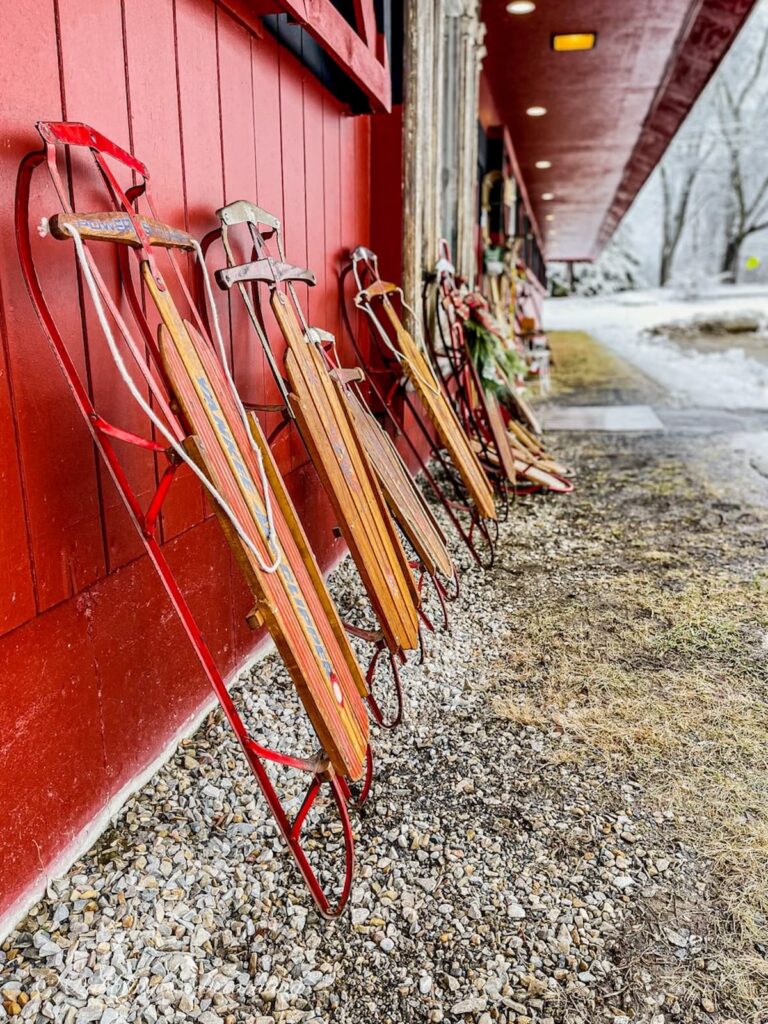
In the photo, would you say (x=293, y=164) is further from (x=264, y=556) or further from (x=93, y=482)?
(x=264, y=556)

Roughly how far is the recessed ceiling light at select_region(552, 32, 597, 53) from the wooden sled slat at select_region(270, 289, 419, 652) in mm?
5032

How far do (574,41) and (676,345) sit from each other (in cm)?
877

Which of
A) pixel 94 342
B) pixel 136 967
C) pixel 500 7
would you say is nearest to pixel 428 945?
pixel 136 967

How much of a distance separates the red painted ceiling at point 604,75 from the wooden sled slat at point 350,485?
4.49 m

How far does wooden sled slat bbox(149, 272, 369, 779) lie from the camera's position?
53.2 inches

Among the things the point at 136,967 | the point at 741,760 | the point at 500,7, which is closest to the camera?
the point at 136,967

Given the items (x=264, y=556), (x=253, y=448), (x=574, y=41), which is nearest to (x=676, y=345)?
(x=574, y=41)

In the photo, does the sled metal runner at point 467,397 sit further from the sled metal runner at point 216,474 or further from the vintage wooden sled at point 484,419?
Result: the sled metal runner at point 216,474

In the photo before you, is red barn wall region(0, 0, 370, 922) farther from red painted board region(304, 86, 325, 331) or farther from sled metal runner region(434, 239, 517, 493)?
sled metal runner region(434, 239, 517, 493)

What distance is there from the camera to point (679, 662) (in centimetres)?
233

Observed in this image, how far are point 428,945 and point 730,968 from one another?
484 mm

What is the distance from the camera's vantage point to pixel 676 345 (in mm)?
13945

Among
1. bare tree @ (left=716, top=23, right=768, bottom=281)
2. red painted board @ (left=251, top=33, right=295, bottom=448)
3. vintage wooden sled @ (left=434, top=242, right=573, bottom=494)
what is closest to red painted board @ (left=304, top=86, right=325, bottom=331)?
red painted board @ (left=251, top=33, right=295, bottom=448)

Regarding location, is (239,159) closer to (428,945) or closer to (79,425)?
(79,425)
